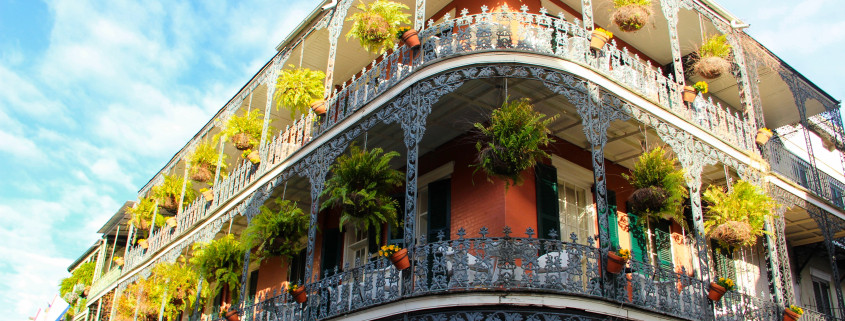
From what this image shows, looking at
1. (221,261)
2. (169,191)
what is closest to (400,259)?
(221,261)

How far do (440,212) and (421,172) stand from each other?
3.53ft

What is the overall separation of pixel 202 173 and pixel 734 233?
41.6 ft

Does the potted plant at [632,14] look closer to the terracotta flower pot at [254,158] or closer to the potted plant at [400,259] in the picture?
the potted plant at [400,259]

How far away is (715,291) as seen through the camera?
334 inches

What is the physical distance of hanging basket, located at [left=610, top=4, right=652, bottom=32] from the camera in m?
9.90

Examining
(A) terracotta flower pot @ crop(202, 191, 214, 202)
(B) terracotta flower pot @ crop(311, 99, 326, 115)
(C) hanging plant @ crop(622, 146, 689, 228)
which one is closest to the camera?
(C) hanging plant @ crop(622, 146, 689, 228)

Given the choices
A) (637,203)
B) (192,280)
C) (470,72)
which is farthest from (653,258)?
(192,280)

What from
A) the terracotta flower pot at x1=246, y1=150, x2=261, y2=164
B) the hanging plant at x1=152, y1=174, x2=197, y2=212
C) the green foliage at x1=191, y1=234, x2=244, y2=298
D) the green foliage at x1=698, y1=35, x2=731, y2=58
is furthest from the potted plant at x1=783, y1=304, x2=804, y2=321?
the hanging plant at x1=152, y1=174, x2=197, y2=212

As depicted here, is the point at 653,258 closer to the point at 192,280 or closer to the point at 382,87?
the point at 382,87

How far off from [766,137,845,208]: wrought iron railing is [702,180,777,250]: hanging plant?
192 cm

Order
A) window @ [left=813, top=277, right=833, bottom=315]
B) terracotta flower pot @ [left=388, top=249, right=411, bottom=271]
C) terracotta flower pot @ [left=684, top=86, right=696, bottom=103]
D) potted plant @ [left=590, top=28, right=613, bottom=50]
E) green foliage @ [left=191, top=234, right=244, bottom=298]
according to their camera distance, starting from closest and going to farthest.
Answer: terracotta flower pot @ [left=388, top=249, right=411, bottom=271] → potted plant @ [left=590, top=28, right=613, bottom=50] → terracotta flower pot @ [left=684, top=86, right=696, bottom=103] → green foliage @ [left=191, top=234, right=244, bottom=298] → window @ [left=813, top=277, right=833, bottom=315]

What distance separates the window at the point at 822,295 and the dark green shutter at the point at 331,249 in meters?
9.82

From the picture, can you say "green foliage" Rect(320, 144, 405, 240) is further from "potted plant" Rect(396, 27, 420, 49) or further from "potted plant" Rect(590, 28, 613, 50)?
"potted plant" Rect(590, 28, 613, 50)

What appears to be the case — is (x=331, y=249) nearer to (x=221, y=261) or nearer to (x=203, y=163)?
(x=221, y=261)
